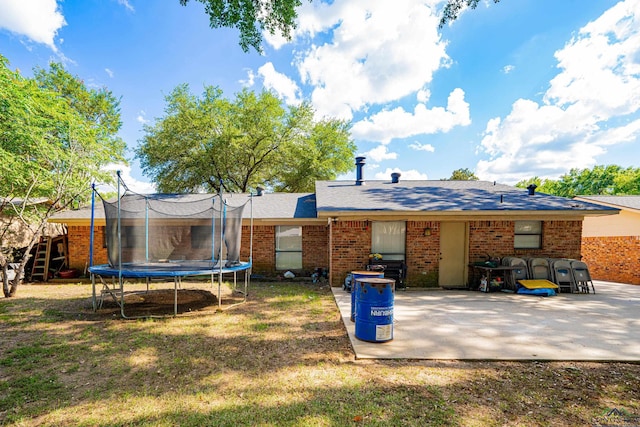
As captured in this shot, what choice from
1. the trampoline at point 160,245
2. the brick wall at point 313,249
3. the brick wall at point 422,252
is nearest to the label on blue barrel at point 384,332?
the trampoline at point 160,245

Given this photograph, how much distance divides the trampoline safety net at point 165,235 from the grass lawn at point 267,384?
2.12 m

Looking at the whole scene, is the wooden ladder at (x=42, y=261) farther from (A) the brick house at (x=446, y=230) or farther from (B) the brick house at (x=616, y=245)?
(B) the brick house at (x=616, y=245)

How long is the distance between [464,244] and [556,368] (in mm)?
5139

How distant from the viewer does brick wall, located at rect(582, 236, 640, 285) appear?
10242mm

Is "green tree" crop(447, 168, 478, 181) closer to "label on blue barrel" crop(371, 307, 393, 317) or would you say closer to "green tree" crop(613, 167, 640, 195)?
"green tree" crop(613, 167, 640, 195)

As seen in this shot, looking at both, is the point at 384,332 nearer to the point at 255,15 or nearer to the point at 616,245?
the point at 255,15

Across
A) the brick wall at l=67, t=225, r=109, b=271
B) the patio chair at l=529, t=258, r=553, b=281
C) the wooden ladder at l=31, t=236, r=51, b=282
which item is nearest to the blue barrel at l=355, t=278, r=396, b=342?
the patio chair at l=529, t=258, r=553, b=281

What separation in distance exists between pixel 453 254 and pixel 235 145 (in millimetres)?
14878

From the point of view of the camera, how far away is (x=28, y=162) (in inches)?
280

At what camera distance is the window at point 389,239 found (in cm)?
845

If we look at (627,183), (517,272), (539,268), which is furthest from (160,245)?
(627,183)

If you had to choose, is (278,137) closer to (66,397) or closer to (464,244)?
(464,244)

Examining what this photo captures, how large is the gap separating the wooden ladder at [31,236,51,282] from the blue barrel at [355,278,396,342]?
38.5 ft

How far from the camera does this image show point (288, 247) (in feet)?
33.2
